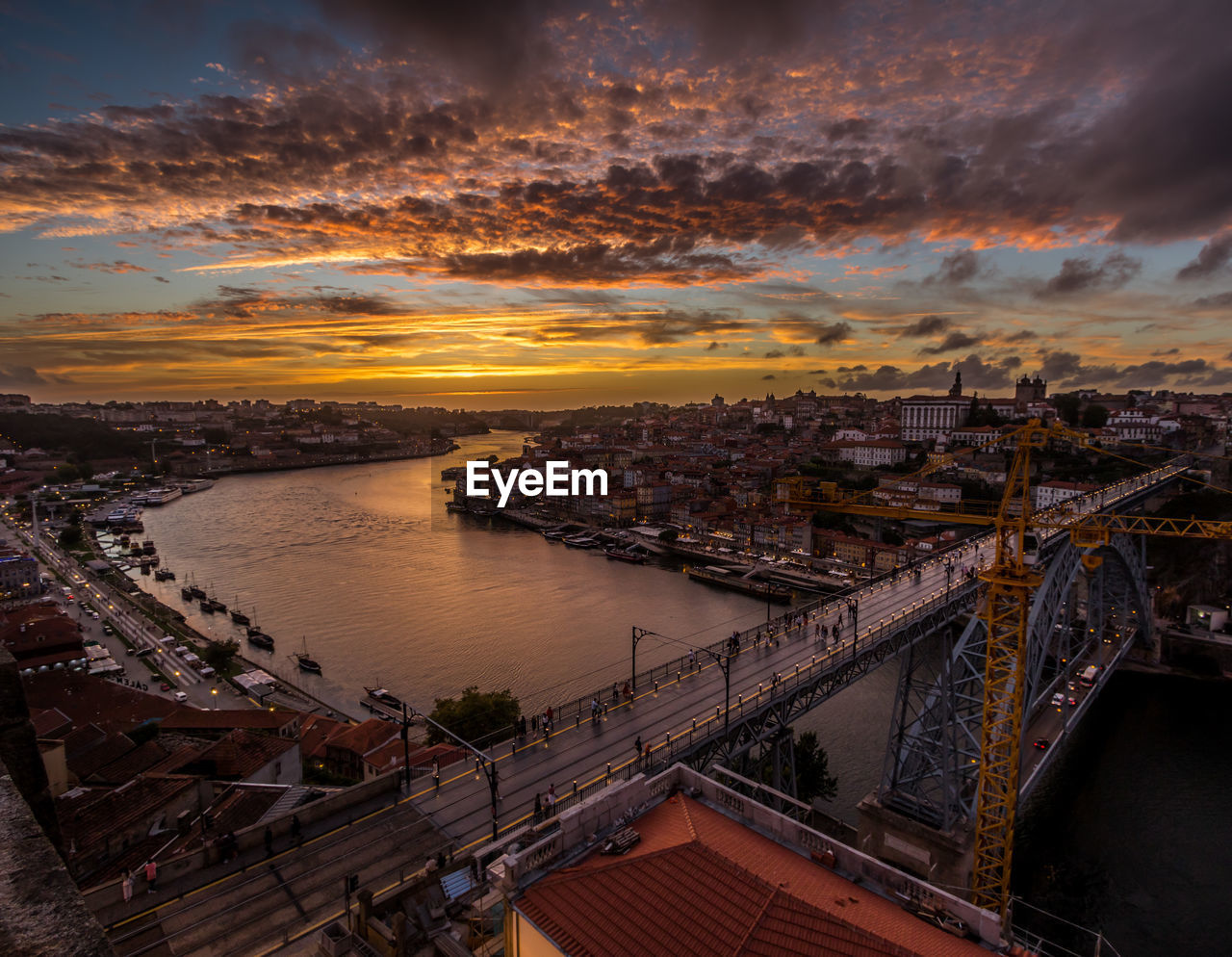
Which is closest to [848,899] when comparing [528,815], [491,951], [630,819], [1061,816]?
[630,819]

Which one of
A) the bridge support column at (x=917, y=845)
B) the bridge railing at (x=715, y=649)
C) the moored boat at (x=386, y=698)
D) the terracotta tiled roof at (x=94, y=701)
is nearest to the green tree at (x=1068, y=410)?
the bridge railing at (x=715, y=649)

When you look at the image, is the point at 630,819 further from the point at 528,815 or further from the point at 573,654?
the point at 573,654

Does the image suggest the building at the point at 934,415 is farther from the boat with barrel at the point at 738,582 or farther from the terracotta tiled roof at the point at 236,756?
the terracotta tiled roof at the point at 236,756

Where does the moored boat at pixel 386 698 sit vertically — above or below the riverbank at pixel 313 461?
above

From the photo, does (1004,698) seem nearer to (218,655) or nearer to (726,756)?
(726,756)

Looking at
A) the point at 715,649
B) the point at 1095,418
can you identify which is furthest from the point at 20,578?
the point at 1095,418
